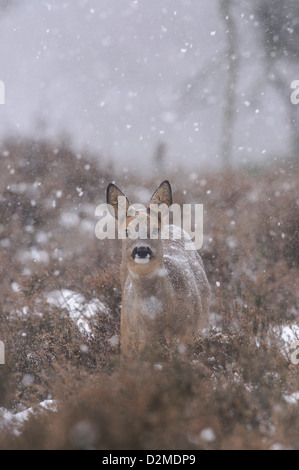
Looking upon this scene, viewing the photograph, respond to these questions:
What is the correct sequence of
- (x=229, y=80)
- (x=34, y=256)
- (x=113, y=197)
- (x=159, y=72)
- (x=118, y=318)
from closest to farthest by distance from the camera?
(x=113, y=197), (x=118, y=318), (x=34, y=256), (x=229, y=80), (x=159, y=72)

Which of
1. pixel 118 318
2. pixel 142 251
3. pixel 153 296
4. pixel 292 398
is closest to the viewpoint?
pixel 292 398

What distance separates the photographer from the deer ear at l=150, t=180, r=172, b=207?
502 cm

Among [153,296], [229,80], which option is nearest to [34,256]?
[153,296]

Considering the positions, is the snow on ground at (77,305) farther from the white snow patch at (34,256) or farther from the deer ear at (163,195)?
the deer ear at (163,195)

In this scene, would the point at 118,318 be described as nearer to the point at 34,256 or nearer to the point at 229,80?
the point at 34,256

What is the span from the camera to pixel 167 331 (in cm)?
466

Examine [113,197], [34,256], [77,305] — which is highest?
[34,256]

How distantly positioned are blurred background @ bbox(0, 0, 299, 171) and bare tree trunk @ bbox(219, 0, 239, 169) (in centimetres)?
3

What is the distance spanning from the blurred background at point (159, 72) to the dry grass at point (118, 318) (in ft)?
6.11

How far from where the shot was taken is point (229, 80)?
1418cm

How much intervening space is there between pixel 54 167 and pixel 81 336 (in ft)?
22.3

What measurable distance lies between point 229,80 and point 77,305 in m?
9.74

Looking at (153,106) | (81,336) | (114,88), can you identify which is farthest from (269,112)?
(81,336)

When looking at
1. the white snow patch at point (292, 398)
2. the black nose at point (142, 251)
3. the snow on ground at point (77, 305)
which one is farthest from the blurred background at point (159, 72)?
the white snow patch at point (292, 398)
